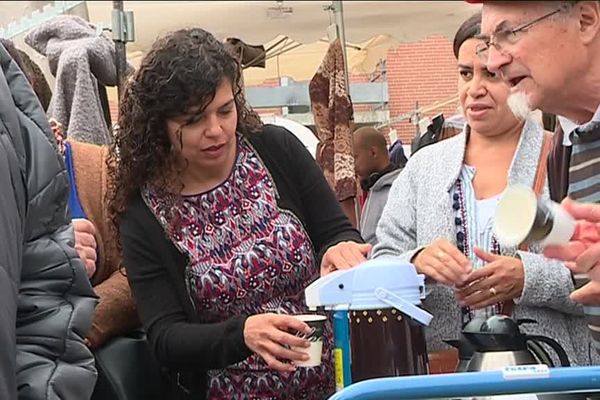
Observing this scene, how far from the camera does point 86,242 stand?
1444mm

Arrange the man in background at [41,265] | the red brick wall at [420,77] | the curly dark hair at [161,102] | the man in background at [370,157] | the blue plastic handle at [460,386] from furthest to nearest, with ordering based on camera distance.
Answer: the red brick wall at [420,77]
the man in background at [370,157]
the curly dark hair at [161,102]
the man in background at [41,265]
the blue plastic handle at [460,386]

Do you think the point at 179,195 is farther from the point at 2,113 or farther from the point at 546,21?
the point at 546,21

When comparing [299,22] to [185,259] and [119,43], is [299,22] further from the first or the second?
[185,259]

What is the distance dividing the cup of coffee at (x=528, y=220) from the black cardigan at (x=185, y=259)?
1.75ft

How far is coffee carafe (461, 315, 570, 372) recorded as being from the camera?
112 cm

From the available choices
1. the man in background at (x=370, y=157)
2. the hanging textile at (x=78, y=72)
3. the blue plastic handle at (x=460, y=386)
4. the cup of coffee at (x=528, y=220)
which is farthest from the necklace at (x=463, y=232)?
the man in background at (x=370, y=157)

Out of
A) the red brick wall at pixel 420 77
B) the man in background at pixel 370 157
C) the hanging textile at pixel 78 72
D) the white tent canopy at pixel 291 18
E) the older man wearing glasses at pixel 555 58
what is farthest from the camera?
the red brick wall at pixel 420 77

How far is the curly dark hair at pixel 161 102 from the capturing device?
149cm

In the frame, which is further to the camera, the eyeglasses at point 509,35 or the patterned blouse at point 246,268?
the patterned blouse at point 246,268

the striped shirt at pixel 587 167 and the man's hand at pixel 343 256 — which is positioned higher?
the striped shirt at pixel 587 167

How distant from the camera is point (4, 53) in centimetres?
119

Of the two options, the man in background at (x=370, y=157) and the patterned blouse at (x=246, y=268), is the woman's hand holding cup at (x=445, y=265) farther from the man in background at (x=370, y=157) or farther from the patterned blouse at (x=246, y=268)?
the man in background at (x=370, y=157)

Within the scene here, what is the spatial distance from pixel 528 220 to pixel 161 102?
0.76m

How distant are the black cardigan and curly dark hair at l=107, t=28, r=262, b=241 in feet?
0.14
